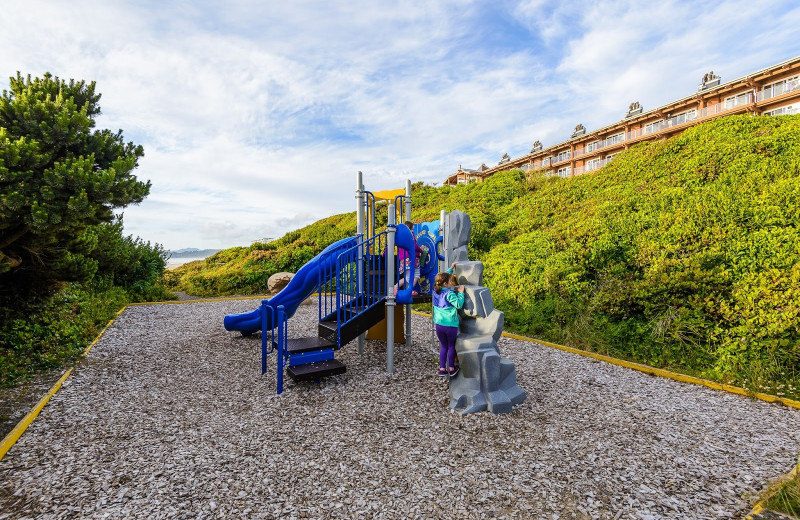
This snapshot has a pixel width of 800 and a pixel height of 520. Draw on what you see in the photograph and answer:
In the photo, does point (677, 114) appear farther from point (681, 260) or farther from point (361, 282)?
point (361, 282)

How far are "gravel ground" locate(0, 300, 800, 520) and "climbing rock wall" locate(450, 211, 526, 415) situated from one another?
183 mm

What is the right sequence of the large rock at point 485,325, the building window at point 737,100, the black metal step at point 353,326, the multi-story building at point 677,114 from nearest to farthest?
the large rock at point 485,325
the black metal step at point 353,326
the multi-story building at point 677,114
the building window at point 737,100

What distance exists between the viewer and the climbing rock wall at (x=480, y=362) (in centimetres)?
421

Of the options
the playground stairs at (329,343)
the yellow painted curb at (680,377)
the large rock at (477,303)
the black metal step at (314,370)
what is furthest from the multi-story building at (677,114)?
the black metal step at (314,370)

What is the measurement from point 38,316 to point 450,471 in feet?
27.1

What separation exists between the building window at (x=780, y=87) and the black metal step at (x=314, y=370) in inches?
1069

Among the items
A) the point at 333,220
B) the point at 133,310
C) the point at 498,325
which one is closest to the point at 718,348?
the point at 498,325

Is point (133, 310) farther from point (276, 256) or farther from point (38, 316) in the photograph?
point (276, 256)

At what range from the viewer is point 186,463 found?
3.13 meters

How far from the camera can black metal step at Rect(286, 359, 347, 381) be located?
4848mm

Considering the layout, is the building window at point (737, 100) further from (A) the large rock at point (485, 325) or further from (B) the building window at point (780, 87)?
(A) the large rock at point (485, 325)

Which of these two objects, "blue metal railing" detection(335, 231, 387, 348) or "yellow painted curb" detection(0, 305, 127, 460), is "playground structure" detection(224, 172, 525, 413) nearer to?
"blue metal railing" detection(335, 231, 387, 348)

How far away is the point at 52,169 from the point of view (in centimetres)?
423

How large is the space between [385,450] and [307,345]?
2323 mm
